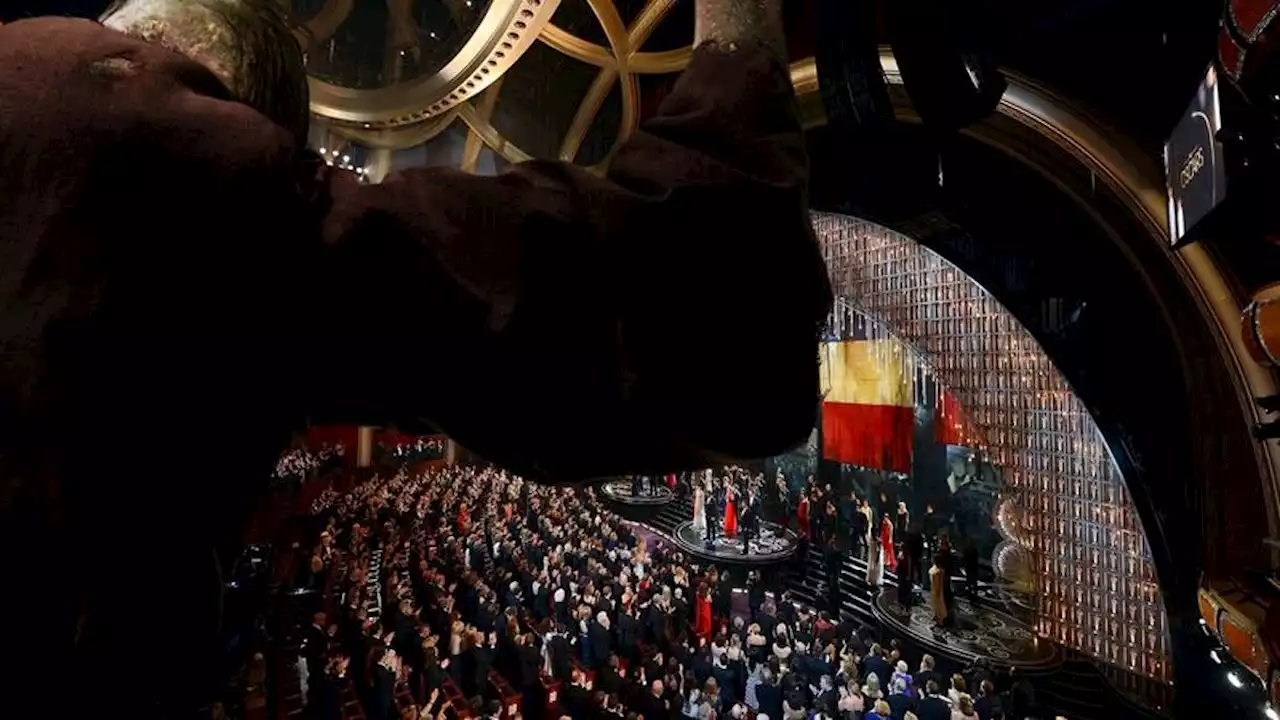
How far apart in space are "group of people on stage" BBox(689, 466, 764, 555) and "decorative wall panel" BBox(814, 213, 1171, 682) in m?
4.66

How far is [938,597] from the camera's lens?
285 inches

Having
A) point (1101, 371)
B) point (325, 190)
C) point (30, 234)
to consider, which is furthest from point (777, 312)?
point (1101, 371)

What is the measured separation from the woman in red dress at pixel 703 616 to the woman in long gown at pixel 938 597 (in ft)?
9.35

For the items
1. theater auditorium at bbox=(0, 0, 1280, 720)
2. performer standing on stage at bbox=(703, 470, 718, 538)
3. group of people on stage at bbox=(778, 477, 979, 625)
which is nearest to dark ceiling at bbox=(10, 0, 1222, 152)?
theater auditorium at bbox=(0, 0, 1280, 720)

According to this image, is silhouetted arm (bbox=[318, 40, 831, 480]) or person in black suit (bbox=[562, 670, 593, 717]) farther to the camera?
person in black suit (bbox=[562, 670, 593, 717])

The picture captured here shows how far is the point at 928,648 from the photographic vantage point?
22.7 ft

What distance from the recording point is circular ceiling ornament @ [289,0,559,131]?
2.40 m

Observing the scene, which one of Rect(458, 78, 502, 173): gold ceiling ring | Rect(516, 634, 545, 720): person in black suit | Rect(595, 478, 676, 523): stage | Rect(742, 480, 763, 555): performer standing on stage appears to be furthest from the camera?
Rect(595, 478, 676, 523): stage

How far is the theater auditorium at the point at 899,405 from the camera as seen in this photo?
0.88 metres

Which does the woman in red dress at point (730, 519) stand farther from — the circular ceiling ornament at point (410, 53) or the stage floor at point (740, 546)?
the circular ceiling ornament at point (410, 53)

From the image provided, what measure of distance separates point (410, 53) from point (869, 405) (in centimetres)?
925

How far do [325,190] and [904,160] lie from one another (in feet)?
14.2

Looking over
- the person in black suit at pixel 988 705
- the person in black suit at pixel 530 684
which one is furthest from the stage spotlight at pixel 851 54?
the person in black suit at pixel 988 705

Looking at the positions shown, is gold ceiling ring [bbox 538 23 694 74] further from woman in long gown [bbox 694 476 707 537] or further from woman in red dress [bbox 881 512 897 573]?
woman in long gown [bbox 694 476 707 537]
